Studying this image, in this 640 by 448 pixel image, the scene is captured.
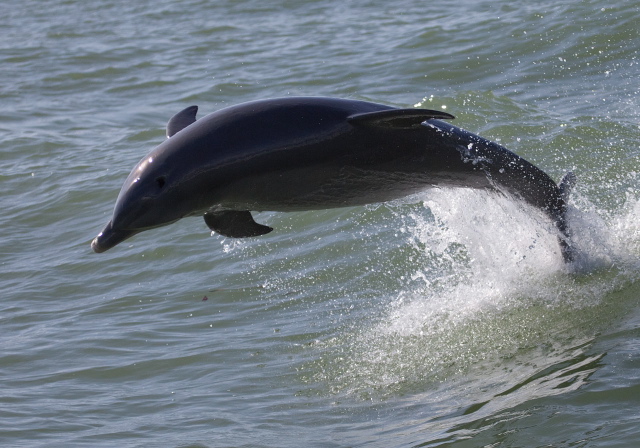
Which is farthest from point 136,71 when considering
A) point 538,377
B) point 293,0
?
point 538,377

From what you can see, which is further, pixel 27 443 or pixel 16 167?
pixel 16 167

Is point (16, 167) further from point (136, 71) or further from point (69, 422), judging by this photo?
point (69, 422)

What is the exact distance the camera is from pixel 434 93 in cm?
1471

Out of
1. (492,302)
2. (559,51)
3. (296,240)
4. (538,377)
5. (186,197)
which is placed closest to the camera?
(186,197)

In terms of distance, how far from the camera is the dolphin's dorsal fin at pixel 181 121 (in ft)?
20.8

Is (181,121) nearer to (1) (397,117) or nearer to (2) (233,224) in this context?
(2) (233,224)

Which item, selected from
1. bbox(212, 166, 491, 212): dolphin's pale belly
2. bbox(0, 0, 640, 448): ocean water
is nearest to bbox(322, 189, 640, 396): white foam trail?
bbox(0, 0, 640, 448): ocean water

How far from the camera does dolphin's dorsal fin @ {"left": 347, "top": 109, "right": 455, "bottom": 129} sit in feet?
19.1

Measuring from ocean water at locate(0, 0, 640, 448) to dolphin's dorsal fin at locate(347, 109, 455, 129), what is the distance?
5.21 feet

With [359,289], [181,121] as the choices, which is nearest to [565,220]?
[359,289]

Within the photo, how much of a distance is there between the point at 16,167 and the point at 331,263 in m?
6.47

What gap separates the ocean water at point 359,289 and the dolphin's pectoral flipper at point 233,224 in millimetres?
1354

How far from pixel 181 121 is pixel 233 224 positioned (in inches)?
29.8

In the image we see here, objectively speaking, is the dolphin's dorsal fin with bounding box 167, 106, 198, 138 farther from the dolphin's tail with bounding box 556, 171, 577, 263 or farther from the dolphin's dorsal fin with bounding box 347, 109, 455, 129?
the dolphin's tail with bounding box 556, 171, 577, 263
